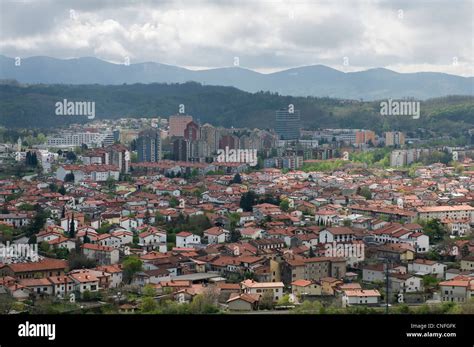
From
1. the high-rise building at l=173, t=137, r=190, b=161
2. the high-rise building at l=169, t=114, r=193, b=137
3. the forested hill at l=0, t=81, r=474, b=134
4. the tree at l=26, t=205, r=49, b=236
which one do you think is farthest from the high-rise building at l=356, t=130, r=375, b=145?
the tree at l=26, t=205, r=49, b=236

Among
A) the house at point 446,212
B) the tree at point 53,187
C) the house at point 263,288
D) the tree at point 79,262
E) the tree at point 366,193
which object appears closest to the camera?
the house at point 263,288

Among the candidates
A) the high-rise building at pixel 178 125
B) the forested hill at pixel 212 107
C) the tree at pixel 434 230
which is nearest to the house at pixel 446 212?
the tree at pixel 434 230

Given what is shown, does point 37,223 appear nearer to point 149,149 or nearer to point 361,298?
point 361,298

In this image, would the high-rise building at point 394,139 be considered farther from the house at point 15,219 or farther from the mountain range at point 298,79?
the house at point 15,219

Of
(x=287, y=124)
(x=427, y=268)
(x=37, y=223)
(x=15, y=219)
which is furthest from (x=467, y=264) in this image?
(x=287, y=124)

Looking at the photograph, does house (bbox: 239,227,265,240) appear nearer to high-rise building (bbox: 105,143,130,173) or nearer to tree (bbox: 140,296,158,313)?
tree (bbox: 140,296,158,313)
